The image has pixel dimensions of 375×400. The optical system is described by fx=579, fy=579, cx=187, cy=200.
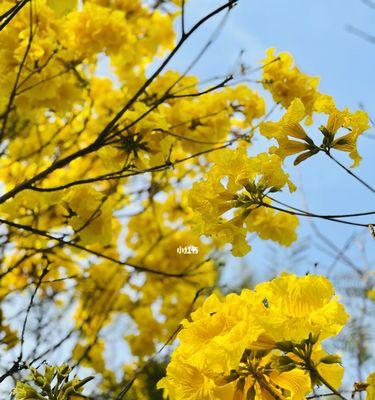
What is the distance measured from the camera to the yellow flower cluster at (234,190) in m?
1.81

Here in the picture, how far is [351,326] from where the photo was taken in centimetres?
448

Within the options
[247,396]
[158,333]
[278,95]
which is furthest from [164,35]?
[247,396]

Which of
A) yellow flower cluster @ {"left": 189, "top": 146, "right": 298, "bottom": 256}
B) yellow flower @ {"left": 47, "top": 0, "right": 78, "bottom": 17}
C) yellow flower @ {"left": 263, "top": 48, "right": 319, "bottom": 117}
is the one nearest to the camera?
yellow flower cluster @ {"left": 189, "top": 146, "right": 298, "bottom": 256}

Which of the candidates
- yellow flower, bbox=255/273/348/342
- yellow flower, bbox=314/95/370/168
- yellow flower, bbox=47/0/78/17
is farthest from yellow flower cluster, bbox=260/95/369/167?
yellow flower, bbox=47/0/78/17

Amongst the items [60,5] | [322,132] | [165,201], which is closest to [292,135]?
[322,132]

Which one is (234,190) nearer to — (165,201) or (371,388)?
(371,388)

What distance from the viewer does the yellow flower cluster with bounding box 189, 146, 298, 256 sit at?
5.92ft

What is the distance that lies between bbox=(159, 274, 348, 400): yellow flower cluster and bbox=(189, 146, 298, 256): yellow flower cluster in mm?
417

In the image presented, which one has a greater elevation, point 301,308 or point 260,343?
point 301,308

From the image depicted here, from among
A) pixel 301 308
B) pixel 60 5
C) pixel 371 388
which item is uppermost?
pixel 60 5

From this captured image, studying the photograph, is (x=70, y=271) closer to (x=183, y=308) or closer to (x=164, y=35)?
(x=183, y=308)

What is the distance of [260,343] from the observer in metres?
1.33

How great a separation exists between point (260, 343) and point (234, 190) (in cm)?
63

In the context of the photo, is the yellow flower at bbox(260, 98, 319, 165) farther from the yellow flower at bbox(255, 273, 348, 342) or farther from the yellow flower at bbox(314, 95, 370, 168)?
the yellow flower at bbox(255, 273, 348, 342)
